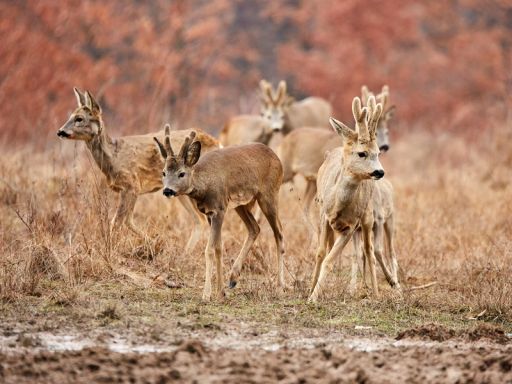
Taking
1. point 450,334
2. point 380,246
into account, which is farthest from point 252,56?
point 450,334

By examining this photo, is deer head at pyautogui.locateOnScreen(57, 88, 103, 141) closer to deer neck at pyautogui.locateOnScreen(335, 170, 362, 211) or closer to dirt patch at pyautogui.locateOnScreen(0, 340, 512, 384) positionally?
→ deer neck at pyautogui.locateOnScreen(335, 170, 362, 211)

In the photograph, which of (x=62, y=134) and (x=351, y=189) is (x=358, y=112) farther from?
(x=62, y=134)

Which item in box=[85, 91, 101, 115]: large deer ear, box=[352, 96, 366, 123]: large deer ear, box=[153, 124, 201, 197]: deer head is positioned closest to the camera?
box=[153, 124, 201, 197]: deer head

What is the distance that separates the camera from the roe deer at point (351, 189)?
1068cm

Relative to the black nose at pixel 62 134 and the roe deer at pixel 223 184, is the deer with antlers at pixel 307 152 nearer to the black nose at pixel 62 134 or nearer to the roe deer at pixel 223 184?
the roe deer at pixel 223 184

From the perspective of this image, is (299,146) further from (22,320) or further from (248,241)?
(22,320)

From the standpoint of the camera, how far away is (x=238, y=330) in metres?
9.19

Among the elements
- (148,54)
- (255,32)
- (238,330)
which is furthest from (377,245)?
(255,32)

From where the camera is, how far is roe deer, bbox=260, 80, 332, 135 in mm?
20672

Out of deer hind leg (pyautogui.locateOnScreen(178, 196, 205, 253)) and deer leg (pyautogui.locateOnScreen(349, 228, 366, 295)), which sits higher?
deer hind leg (pyautogui.locateOnScreen(178, 196, 205, 253))

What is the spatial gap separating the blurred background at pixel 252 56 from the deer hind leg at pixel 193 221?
7338 millimetres

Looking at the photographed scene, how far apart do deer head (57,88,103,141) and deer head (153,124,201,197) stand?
258cm

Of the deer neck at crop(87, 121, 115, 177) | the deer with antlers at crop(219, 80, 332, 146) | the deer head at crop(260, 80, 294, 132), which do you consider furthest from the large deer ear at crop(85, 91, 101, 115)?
the deer head at crop(260, 80, 294, 132)

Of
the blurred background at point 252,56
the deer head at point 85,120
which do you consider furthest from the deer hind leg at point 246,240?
the blurred background at point 252,56
